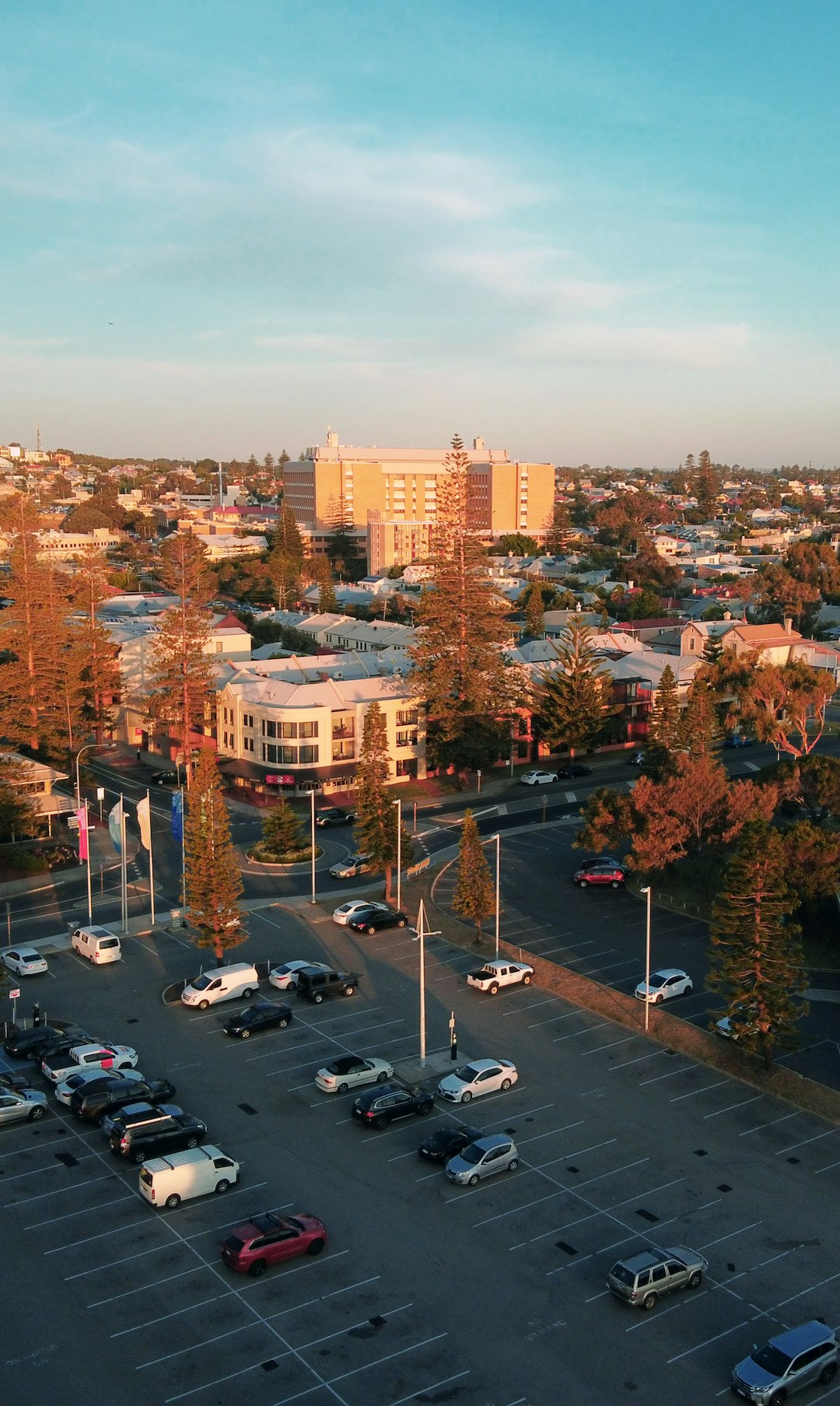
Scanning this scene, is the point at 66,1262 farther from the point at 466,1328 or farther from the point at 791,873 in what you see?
the point at 791,873

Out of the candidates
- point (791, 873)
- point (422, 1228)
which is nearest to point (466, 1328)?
point (422, 1228)

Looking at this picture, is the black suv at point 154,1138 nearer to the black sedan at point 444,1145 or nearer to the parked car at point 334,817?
the black sedan at point 444,1145

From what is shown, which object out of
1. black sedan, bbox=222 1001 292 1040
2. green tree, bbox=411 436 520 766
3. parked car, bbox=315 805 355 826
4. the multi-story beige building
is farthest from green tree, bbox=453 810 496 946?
the multi-story beige building

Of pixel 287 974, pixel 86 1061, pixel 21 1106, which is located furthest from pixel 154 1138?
pixel 287 974

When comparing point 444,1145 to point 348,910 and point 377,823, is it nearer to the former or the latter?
point 348,910

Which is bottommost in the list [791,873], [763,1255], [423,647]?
[763,1255]

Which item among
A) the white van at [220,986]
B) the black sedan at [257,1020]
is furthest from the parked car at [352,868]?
the black sedan at [257,1020]
